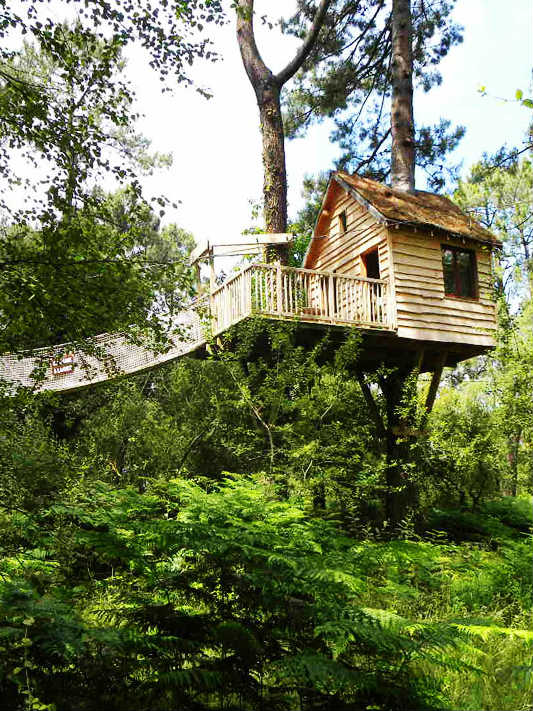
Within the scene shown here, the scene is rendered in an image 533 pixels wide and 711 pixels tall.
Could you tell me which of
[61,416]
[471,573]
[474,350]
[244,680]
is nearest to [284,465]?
[471,573]

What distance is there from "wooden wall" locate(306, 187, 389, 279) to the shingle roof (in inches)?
15.9

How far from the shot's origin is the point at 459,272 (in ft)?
43.6

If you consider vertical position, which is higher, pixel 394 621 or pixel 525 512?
pixel 394 621

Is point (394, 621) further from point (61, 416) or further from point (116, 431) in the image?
point (61, 416)

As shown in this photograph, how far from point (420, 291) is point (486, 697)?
924 cm

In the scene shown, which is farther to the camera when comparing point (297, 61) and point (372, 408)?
point (297, 61)

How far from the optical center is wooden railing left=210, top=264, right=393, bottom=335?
10.6 meters

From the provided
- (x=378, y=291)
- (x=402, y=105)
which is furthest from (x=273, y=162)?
(x=378, y=291)

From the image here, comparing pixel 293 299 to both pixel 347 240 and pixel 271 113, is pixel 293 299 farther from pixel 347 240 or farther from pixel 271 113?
pixel 271 113

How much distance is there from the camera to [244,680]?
2721mm

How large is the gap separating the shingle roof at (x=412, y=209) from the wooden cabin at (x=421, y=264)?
0.9 inches

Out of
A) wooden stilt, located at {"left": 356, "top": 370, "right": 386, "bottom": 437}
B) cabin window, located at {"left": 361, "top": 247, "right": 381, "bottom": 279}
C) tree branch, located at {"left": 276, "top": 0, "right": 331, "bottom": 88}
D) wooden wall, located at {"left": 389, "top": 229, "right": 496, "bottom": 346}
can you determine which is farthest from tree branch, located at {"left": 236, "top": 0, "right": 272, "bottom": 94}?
wooden stilt, located at {"left": 356, "top": 370, "right": 386, "bottom": 437}

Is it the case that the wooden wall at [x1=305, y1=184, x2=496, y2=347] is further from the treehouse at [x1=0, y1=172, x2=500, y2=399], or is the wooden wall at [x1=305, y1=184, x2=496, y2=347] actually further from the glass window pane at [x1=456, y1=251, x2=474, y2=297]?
the glass window pane at [x1=456, y1=251, x2=474, y2=297]

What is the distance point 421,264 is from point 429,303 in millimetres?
834
